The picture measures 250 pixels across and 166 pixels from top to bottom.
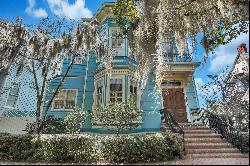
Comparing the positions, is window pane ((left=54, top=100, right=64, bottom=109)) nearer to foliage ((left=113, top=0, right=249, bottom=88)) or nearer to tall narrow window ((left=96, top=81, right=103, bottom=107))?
tall narrow window ((left=96, top=81, right=103, bottom=107))

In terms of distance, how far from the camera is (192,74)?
17.2 meters

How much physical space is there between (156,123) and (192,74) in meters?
3.84

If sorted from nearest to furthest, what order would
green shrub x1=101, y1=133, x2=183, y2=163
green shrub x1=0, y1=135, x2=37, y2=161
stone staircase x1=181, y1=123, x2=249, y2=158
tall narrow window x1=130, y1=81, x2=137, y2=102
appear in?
green shrub x1=101, y1=133, x2=183, y2=163, green shrub x1=0, y1=135, x2=37, y2=161, stone staircase x1=181, y1=123, x2=249, y2=158, tall narrow window x1=130, y1=81, x2=137, y2=102

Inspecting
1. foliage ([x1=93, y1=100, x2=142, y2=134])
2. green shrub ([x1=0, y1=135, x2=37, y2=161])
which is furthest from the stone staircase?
green shrub ([x1=0, y1=135, x2=37, y2=161])

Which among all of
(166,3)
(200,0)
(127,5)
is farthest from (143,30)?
(127,5)

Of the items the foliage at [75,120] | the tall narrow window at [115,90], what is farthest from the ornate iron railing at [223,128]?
the foliage at [75,120]

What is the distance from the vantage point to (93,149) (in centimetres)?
959

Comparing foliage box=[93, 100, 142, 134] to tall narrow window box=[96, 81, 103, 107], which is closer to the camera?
foliage box=[93, 100, 142, 134]

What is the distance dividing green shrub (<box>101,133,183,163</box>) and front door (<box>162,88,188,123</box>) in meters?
6.83

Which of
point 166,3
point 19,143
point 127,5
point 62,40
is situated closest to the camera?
point 166,3

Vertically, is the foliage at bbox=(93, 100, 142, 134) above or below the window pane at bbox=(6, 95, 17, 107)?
below

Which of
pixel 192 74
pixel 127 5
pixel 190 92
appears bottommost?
pixel 190 92

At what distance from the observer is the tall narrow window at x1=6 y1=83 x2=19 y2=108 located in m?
16.4

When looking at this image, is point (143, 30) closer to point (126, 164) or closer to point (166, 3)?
point (166, 3)
